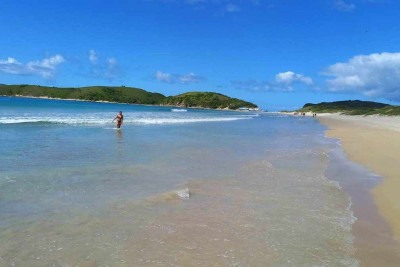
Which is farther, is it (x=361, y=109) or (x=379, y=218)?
(x=361, y=109)

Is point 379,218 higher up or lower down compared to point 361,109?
lower down

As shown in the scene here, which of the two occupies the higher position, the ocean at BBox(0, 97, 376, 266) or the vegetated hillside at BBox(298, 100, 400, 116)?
the vegetated hillside at BBox(298, 100, 400, 116)

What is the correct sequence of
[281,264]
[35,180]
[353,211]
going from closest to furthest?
[281,264]
[353,211]
[35,180]

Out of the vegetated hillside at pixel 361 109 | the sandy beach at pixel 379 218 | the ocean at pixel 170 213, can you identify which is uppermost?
the vegetated hillside at pixel 361 109

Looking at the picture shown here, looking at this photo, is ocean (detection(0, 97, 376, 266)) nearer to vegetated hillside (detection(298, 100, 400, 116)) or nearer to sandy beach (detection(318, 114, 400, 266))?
sandy beach (detection(318, 114, 400, 266))

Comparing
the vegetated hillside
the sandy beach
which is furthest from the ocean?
the vegetated hillside

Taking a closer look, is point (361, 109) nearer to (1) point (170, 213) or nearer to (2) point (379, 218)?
(2) point (379, 218)

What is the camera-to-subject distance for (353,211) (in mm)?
9516

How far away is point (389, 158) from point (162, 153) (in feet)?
36.5

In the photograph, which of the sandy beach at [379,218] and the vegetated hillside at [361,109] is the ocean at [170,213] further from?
the vegetated hillside at [361,109]

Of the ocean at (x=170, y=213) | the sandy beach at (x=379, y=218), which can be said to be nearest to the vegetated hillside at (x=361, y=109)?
the sandy beach at (x=379, y=218)

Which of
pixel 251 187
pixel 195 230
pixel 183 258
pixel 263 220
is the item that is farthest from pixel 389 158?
pixel 183 258

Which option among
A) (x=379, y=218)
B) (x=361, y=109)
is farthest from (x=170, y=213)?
(x=361, y=109)

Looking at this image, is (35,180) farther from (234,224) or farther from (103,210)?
(234,224)
